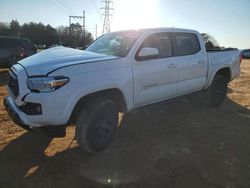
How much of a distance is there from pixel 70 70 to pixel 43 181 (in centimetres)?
145

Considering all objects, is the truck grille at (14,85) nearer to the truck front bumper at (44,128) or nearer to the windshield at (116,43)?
the truck front bumper at (44,128)

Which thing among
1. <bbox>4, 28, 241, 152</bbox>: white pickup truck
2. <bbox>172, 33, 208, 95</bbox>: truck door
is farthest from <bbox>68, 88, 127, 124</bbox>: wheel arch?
<bbox>172, 33, 208, 95</bbox>: truck door

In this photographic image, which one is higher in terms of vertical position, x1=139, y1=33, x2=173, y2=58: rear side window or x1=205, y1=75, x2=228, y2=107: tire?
x1=139, y1=33, x2=173, y2=58: rear side window

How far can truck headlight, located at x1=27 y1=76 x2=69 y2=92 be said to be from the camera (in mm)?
3492

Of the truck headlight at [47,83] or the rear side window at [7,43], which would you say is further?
the rear side window at [7,43]

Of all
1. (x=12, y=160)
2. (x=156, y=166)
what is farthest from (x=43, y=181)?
(x=156, y=166)

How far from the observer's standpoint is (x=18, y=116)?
146 inches

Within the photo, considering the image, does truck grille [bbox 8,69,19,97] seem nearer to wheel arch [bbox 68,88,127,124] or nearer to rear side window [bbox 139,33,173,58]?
wheel arch [bbox 68,88,127,124]

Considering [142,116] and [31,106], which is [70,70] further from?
[142,116]

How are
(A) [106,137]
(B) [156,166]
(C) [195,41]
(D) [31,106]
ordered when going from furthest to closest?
(C) [195,41], (A) [106,137], (B) [156,166], (D) [31,106]

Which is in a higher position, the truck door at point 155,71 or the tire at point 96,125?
the truck door at point 155,71

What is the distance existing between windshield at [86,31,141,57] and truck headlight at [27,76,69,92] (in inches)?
51.8

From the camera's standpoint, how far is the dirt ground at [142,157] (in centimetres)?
353

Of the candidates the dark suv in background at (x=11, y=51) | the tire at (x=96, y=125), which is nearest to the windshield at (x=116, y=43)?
the tire at (x=96, y=125)
